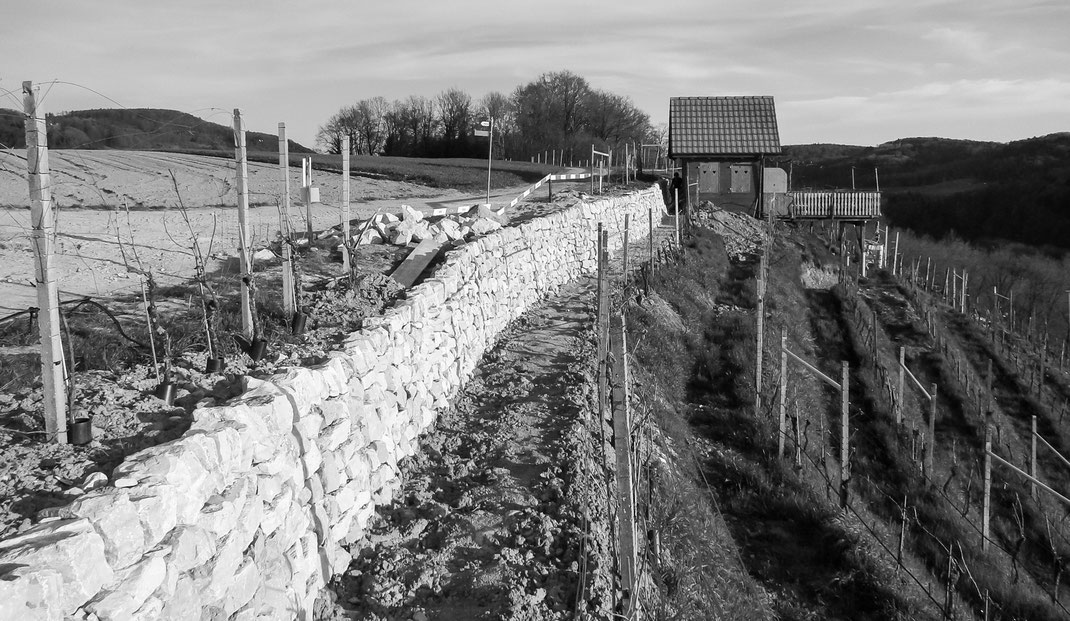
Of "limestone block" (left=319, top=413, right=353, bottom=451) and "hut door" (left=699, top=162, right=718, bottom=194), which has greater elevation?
"hut door" (left=699, top=162, right=718, bottom=194)

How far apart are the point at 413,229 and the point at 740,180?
2377 cm

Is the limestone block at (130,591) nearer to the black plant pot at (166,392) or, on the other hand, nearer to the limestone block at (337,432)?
the black plant pot at (166,392)

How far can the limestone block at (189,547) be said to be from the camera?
3746 mm

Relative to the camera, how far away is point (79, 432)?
15.1 feet

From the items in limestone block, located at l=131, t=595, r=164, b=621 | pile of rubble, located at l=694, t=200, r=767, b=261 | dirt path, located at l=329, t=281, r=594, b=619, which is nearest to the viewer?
limestone block, located at l=131, t=595, r=164, b=621

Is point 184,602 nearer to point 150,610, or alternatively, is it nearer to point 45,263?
point 150,610

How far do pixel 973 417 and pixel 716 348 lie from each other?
6407 millimetres

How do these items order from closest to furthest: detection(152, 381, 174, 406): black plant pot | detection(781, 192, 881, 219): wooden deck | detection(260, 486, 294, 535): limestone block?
1. detection(260, 486, 294, 535): limestone block
2. detection(152, 381, 174, 406): black plant pot
3. detection(781, 192, 881, 219): wooden deck

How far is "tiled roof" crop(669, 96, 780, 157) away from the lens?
33875 millimetres

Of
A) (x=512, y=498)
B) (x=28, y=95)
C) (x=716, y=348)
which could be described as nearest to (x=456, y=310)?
(x=512, y=498)

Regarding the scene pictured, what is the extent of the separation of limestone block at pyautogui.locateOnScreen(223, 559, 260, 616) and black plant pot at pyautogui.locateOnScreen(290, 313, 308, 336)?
10.4 feet

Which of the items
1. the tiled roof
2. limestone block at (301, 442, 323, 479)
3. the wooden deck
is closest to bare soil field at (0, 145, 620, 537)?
limestone block at (301, 442, 323, 479)

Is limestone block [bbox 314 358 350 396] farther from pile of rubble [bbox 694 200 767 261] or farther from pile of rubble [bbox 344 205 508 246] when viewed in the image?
pile of rubble [bbox 694 200 767 261]

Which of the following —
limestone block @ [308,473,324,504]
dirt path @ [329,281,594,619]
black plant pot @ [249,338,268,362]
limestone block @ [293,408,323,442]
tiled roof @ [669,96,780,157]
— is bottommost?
dirt path @ [329,281,594,619]
